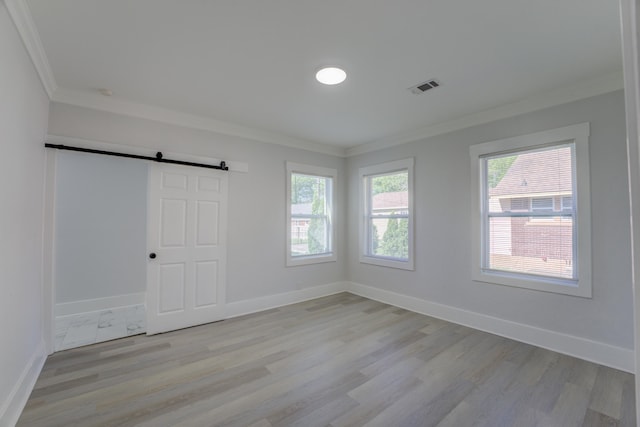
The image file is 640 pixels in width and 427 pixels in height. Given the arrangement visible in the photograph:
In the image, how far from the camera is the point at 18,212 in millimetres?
2021

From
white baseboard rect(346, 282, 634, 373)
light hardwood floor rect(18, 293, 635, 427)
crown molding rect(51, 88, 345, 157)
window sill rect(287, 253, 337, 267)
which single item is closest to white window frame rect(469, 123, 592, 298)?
white baseboard rect(346, 282, 634, 373)

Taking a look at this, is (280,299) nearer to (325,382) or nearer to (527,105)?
(325,382)

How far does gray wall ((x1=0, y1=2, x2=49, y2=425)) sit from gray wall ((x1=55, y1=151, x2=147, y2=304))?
1.80 m

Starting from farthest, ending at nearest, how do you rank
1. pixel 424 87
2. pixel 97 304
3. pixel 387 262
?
pixel 387 262
pixel 97 304
pixel 424 87

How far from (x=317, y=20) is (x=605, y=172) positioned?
9.56ft

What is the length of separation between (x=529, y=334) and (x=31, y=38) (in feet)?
16.6

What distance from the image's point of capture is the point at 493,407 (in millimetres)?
2055

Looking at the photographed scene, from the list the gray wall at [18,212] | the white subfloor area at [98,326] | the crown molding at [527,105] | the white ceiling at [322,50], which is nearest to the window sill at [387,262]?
the crown molding at [527,105]

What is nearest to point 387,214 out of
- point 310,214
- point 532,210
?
point 310,214

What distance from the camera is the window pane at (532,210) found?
9.62 feet

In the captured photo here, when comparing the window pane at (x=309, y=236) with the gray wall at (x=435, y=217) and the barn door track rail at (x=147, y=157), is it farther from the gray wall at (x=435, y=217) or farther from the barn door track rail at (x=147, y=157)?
the barn door track rail at (x=147, y=157)

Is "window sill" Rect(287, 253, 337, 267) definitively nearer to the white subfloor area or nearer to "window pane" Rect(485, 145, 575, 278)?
the white subfloor area

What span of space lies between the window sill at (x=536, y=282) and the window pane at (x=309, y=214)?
2.44 m

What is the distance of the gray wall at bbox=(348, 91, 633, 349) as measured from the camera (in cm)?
259
